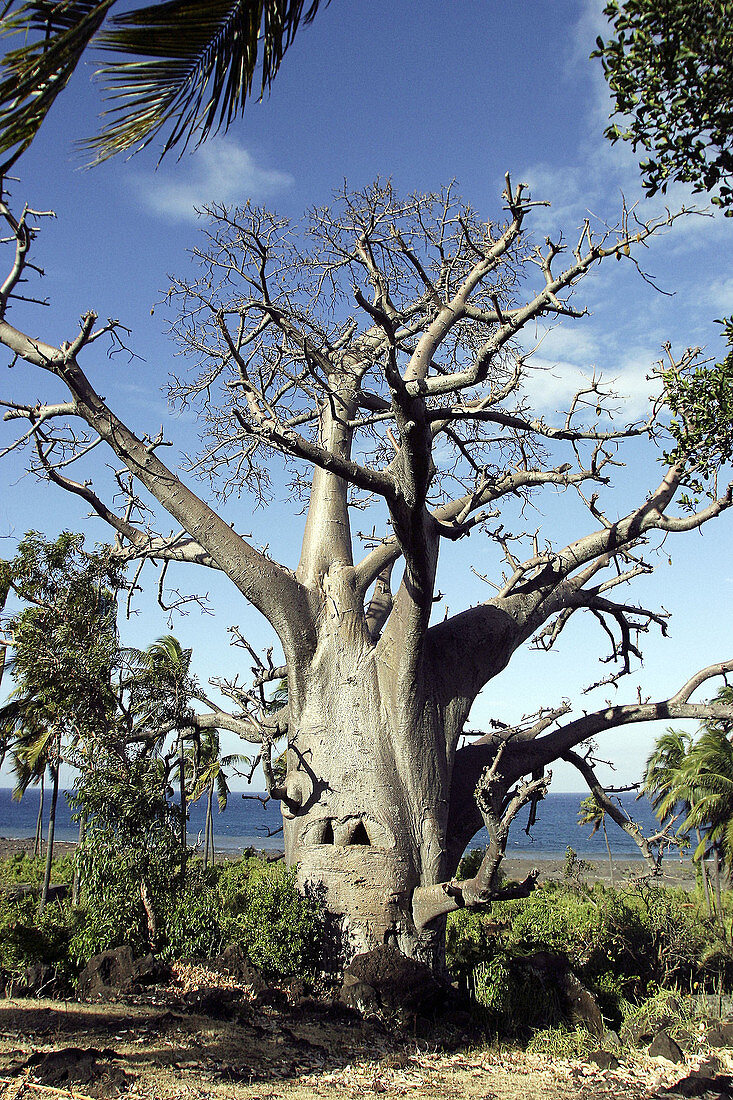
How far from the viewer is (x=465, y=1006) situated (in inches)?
243

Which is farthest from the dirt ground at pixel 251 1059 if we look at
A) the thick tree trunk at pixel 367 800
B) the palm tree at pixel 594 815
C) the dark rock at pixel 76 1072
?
the palm tree at pixel 594 815

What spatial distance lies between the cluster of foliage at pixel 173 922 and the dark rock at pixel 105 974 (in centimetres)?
25

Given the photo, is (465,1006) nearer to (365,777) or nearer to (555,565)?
(365,777)

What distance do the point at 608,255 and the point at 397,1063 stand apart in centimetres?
558

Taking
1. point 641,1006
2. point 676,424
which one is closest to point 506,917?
point 641,1006

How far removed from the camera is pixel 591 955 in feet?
24.0

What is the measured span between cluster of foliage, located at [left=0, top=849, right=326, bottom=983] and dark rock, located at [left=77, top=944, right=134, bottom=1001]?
0.25m

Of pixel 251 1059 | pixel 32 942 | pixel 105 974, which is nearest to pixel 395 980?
pixel 251 1059

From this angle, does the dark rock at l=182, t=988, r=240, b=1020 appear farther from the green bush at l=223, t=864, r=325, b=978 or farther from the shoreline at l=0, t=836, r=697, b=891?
the shoreline at l=0, t=836, r=697, b=891

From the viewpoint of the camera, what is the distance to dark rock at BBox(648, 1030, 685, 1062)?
5.57m

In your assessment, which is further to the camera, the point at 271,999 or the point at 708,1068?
the point at 271,999

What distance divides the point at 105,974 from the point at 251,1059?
6.63 ft

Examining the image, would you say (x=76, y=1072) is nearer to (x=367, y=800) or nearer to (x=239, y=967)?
(x=239, y=967)

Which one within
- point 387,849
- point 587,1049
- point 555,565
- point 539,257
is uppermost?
point 539,257
